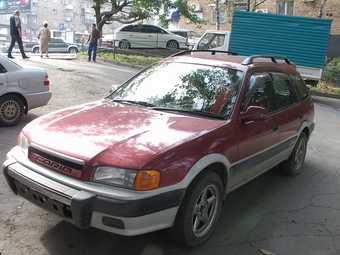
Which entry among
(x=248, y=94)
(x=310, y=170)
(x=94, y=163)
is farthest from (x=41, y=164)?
(x=310, y=170)

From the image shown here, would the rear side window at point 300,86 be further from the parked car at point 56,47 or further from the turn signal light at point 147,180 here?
the parked car at point 56,47

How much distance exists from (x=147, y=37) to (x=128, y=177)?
70.6ft

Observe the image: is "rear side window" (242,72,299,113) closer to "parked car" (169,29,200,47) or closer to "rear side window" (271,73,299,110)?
"rear side window" (271,73,299,110)

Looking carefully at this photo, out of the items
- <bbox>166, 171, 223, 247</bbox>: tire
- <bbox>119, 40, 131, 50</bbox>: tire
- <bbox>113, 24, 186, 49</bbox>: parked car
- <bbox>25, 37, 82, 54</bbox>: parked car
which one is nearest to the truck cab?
<bbox>113, 24, 186, 49</bbox>: parked car

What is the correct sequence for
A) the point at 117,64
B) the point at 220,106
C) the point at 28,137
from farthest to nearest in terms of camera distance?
the point at 117,64
the point at 220,106
the point at 28,137

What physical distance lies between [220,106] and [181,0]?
19.9 m

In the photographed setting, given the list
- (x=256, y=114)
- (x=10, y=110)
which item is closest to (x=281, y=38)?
(x=10, y=110)

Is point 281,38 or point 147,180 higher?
point 281,38

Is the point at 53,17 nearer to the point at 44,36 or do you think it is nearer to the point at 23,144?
the point at 44,36

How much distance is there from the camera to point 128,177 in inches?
112

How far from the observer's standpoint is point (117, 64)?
1794 cm

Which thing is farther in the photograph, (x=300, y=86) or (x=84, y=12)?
(x=84, y=12)

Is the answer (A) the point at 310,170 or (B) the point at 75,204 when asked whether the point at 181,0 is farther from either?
(B) the point at 75,204

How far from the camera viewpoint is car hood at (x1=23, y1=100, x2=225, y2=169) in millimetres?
2943
